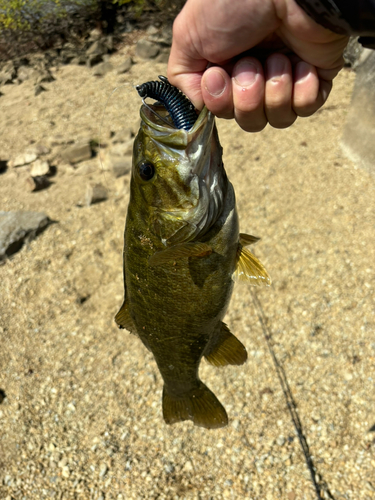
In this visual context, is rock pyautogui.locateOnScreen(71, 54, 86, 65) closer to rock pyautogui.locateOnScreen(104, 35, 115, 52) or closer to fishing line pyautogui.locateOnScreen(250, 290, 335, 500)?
rock pyautogui.locateOnScreen(104, 35, 115, 52)

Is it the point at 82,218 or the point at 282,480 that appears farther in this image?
the point at 82,218

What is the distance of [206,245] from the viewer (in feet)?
5.78

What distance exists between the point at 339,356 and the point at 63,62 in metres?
8.76

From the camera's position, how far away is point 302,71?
5.52 ft

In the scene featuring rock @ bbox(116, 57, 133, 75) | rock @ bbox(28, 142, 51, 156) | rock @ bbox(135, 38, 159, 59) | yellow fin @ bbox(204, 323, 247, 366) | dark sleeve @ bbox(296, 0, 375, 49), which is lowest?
rock @ bbox(28, 142, 51, 156)

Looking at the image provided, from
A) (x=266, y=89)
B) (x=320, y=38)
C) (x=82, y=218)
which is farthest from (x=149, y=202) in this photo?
(x=82, y=218)

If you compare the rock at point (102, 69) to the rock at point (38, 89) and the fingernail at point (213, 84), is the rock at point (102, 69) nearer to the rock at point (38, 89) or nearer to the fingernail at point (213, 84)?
the rock at point (38, 89)

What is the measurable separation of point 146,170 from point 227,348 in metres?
1.01

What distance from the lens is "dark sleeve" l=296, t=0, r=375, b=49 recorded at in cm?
129

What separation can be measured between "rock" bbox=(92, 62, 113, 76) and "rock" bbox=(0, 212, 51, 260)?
447 centimetres

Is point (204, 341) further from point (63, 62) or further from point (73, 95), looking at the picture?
point (63, 62)

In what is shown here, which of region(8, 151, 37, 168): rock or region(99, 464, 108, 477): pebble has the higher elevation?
region(8, 151, 37, 168): rock

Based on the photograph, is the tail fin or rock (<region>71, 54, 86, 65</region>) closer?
the tail fin

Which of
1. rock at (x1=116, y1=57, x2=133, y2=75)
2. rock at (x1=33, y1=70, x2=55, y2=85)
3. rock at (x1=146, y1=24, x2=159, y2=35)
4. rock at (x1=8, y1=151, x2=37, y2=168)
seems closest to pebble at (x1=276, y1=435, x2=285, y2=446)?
rock at (x1=8, y1=151, x2=37, y2=168)
